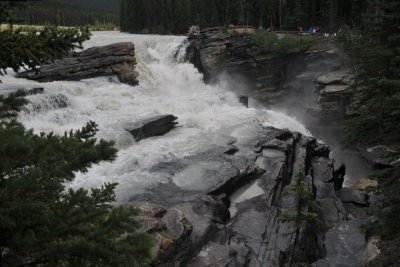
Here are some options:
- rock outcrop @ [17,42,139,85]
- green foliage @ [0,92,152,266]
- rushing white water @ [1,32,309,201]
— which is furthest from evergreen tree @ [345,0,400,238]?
rock outcrop @ [17,42,139,85]

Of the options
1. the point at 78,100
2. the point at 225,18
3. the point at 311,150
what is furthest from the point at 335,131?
the point at 225,18

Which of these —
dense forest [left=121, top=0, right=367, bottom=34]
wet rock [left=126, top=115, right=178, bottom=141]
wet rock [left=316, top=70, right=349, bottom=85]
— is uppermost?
dense forest [left=121, top=0, right=367, bottom=34]

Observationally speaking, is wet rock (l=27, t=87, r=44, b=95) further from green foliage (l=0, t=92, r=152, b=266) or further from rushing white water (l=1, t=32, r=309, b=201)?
green foliage (l=0, t=92, r=152, b=266)

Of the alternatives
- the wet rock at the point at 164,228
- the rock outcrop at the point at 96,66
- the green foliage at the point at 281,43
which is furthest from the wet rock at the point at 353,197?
the green foliage at the point at 281,43

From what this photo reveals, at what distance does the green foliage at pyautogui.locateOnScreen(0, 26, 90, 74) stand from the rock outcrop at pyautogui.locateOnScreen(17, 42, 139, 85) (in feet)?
107

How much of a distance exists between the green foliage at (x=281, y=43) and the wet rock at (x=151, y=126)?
21.0 m

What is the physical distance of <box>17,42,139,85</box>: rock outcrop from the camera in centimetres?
3778

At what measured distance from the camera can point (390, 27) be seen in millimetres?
20844

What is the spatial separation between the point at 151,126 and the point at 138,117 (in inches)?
72.8

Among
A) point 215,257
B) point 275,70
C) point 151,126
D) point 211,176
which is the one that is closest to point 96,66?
point 151,126

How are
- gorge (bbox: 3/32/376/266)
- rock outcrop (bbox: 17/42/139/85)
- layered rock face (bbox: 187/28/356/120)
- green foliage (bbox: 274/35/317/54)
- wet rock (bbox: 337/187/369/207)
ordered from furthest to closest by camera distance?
green foliage (bbox: 274/35/317/54) → layered rock face (bbox: 187/28/356/120) → rock outcrop (bbox: 17/42/139/85) → wet rock (bbox: 337/187/369/207) → gorge (bbox: 3/32/376/266)

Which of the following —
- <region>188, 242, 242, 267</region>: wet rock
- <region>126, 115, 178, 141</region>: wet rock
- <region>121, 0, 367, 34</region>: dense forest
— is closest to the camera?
<region>188, 242, 242, 267</region>: wet rock

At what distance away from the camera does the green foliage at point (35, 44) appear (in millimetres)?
5879

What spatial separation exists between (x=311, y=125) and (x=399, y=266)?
2744 centimetres
